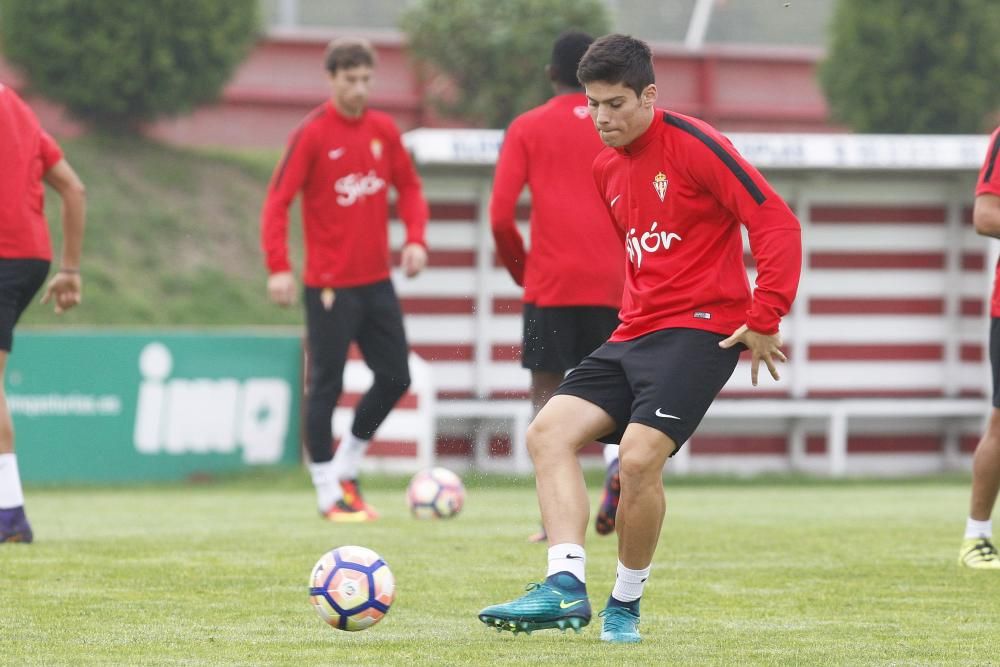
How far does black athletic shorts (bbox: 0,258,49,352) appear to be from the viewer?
769 cm

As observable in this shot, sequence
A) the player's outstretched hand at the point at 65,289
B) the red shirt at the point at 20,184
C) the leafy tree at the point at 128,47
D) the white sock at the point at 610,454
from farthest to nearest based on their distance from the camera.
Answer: the leafy tree at the point at 128,47
the white sock at the point at 610,454
the player's outstretched hand at the point at 65,289
the red shirt at the point at 20,184

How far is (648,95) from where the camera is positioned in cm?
543

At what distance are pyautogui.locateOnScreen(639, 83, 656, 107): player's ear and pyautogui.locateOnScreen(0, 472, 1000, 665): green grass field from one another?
5.27 feet

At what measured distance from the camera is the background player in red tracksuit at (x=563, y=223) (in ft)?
25.9

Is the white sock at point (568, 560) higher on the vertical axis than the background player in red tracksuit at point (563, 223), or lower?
lower

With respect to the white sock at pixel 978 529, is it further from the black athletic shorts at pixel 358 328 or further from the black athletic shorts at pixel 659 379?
the black athletic shorts at pixel 358 328

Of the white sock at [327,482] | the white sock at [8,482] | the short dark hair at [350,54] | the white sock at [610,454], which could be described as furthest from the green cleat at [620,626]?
the short dark hair at [350,54]

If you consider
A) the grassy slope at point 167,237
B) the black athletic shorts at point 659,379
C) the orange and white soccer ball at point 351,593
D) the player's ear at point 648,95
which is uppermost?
the player's ear at point 648,95

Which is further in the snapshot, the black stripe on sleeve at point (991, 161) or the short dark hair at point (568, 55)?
the short dark hair at point (568, 55)

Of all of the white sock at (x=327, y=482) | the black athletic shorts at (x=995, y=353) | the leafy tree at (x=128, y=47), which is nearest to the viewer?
the black athletic shorts at (x=995, y=353)

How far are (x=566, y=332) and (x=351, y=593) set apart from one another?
Answer: 113 inches

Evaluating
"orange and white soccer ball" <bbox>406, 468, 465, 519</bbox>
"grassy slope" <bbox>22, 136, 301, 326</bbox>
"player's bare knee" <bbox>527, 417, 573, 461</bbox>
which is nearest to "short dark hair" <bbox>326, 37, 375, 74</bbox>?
"orange and white soccer ball" <bbox>406, 468, 465, 519</bbox>

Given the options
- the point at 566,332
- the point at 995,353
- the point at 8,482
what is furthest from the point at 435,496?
the point at 995,353

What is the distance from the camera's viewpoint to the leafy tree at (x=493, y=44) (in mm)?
25484
